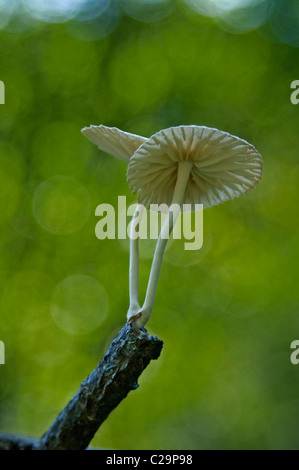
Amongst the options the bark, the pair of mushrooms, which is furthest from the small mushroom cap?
the bark

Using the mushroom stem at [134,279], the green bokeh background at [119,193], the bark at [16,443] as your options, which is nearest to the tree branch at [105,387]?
the mushroom stem at [134,279]

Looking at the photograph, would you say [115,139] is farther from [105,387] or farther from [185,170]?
[105,387]

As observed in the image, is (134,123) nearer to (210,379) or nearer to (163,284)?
(163,284)

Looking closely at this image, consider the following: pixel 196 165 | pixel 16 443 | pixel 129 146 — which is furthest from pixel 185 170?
pixel 16 443

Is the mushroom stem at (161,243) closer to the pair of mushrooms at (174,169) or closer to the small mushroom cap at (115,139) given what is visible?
the pair of mushrooms at (174,169)

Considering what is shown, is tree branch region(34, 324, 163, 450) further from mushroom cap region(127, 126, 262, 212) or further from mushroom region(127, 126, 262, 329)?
mushroom cap region(127, 126, 262, 212)
